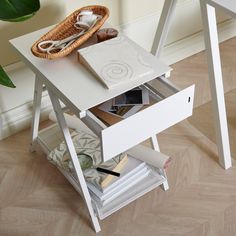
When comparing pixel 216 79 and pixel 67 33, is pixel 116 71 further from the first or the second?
pixel 216 79

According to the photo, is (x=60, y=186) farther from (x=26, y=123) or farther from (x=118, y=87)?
(x=118, y=87)

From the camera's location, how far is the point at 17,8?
3.37 ft

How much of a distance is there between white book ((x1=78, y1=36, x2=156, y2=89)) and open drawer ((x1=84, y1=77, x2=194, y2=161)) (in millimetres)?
86

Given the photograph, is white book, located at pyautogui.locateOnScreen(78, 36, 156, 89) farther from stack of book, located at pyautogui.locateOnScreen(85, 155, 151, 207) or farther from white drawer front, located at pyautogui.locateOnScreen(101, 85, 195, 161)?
stack of book, located at pyautogui.locateOnScreen(85, 155, 151, 207)

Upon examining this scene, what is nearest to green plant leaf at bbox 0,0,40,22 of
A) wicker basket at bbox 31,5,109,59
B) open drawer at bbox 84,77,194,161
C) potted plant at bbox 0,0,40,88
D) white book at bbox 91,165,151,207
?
potted plant at bbox 0,0,40,88

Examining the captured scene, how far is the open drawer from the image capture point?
1095mm

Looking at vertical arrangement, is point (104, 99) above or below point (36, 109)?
above

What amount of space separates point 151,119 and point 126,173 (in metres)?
0.34

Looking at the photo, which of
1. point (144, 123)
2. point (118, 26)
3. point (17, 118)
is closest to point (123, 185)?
point (144, 123)

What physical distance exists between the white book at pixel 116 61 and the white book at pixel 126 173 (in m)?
0.41

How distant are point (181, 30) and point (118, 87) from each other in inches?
41.9

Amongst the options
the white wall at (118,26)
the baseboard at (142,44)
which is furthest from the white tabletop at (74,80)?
the baseboard at (142,44)

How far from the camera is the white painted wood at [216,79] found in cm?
135

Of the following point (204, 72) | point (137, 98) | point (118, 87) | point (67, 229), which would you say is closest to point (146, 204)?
point (67, 229)
